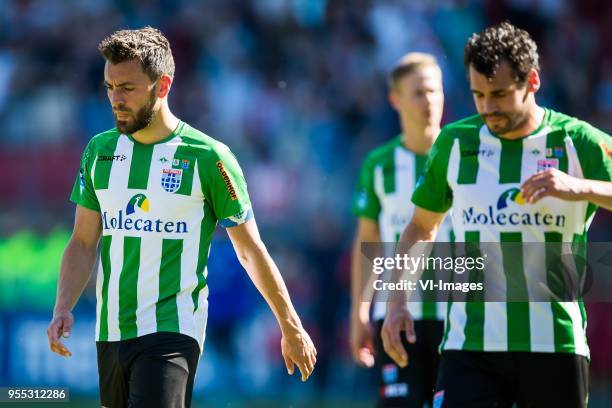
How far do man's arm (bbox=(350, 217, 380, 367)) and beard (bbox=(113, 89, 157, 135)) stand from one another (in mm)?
2465

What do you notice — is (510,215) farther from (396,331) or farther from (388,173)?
(388,173)

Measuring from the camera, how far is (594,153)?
4570 millimetres

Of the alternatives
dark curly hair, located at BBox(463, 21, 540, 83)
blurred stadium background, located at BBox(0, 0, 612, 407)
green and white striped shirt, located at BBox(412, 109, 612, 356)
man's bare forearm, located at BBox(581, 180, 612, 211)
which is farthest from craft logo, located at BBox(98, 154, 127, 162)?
blurred stadium background, located at BBox(0, 0, 612, 407)

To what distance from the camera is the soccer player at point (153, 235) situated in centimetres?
449

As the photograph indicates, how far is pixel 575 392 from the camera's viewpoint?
4453 mm

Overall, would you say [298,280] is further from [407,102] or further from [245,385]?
[407,102]

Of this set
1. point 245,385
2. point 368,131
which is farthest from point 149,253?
point 368,131

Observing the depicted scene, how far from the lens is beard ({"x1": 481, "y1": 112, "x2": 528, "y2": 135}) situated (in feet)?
15.0

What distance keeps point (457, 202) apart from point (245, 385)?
5.59m

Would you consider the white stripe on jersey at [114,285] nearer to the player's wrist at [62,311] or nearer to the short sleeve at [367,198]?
the player's wrist at [62,311]

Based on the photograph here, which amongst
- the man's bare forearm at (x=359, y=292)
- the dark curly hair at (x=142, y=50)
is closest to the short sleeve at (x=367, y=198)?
the man's bare forearm at (x=359, y=292)

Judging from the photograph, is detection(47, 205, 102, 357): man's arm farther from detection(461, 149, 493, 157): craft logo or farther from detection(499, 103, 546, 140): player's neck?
detection(499, 103, 546, 140): player's neck

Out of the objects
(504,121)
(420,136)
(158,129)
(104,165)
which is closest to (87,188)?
(104,165)

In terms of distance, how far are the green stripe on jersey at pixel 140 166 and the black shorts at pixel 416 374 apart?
2.39m
